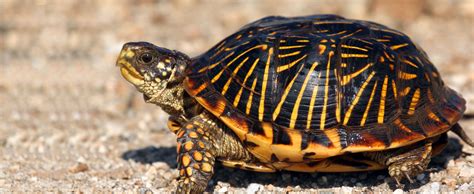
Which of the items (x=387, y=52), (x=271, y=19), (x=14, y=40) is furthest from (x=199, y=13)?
(x=387, y=52)

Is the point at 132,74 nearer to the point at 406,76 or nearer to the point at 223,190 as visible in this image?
the point at 223,190

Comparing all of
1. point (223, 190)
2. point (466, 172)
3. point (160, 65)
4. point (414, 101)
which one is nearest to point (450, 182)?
point (466, 172)

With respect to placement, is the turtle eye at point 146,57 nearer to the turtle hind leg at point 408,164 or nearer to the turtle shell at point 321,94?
the turtle shell at point 321,94

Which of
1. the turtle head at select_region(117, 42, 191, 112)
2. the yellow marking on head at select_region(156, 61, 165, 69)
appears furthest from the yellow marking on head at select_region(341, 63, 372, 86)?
the yellow marking on head at select_region(156, 61, 165, 69)

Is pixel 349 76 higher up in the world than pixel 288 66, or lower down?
lower down

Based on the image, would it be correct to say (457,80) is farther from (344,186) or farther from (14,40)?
(14,40)

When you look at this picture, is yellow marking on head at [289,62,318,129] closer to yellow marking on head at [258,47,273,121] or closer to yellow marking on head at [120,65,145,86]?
yellow marking on head at [258,47,273,121]

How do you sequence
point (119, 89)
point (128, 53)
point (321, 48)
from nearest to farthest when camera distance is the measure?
point (321, 48) → point (128, 53) → point (119, 89)
